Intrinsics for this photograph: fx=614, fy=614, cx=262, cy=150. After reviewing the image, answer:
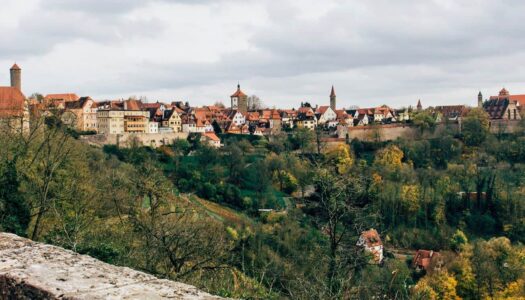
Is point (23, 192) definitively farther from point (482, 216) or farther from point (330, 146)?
point (330, 146)

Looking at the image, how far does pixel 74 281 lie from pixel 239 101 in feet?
304

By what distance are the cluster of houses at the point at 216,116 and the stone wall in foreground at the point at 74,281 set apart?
139 ft

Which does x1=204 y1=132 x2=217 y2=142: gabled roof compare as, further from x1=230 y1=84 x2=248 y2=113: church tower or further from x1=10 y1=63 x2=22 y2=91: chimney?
x1=230 y1=84 x2=248 y2=113: church tower

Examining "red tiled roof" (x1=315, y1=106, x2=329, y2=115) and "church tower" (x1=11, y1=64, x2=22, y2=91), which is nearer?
"church tower" (x1=11, y1=64, x2=22, y2=91)

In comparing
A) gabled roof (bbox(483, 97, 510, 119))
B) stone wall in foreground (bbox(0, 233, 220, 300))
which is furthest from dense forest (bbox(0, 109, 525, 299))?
gabled roof (bbox(483, 97, 510, 119))

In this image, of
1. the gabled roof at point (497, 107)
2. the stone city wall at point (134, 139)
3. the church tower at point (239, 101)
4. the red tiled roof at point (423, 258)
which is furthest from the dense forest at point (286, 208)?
the church tower at point (239, 101)

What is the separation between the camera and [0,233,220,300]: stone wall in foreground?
3.29 m

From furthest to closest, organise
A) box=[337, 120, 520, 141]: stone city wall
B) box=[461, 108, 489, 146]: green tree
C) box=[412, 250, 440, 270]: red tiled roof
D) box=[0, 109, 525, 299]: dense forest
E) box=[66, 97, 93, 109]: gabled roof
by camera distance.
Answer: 1. box=[337, 120, 520, 141]: stone city wall
2. box=[461, 108, 489, 146]: green tree
3. box=[66, 97, 93, 109]: gabled roof
4. box=[412, 250, 440, 270]: red tiled roof
5. box=[0, 109, 525, 299]: dense forest

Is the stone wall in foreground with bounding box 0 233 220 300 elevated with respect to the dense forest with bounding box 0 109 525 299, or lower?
elevated

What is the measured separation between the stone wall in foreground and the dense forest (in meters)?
2.98

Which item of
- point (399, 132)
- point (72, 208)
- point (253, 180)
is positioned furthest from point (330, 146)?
point (72, 208)

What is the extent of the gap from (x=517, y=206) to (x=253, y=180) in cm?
2054

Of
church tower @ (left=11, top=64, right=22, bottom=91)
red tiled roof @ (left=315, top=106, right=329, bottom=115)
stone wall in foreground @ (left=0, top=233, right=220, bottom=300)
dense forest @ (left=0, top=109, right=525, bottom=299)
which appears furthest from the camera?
red tiled roof @ (left=315, top=106, right=329, bottom=115)

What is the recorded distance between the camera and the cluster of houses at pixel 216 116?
64.9 metres
